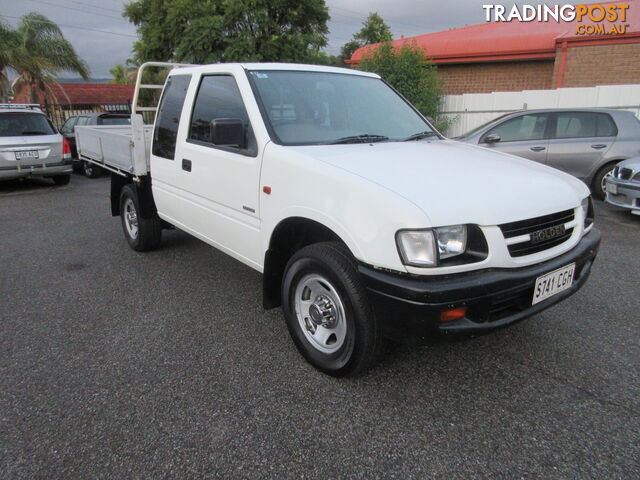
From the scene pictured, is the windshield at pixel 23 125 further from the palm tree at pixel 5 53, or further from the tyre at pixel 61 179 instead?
the palm tree at pixel 5 53

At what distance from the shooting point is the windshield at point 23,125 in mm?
9234

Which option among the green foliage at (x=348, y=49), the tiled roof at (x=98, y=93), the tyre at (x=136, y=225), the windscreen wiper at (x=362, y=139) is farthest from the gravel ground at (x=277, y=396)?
the green foliage at (x=348, y=49)

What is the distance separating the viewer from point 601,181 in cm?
756

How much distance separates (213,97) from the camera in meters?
3.61

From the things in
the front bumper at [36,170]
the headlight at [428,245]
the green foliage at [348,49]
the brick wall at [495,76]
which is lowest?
the front bumper at [36,170]

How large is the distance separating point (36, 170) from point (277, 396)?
9151 mm

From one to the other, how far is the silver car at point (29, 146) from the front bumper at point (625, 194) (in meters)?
10.2

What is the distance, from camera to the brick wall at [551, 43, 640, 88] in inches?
546

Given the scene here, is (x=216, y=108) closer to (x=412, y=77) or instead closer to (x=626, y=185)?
(x=626, y=185)

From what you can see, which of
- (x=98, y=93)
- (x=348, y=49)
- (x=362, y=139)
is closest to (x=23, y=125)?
(x=362, y=139)

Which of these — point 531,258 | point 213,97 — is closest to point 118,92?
point 213,97

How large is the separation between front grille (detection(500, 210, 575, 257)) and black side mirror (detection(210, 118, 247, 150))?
5.63 ft

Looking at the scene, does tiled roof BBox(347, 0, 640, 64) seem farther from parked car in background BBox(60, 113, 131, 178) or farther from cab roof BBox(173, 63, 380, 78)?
cab roof BBox(173, 63, 380, 78)

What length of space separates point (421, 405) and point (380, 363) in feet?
1.48
